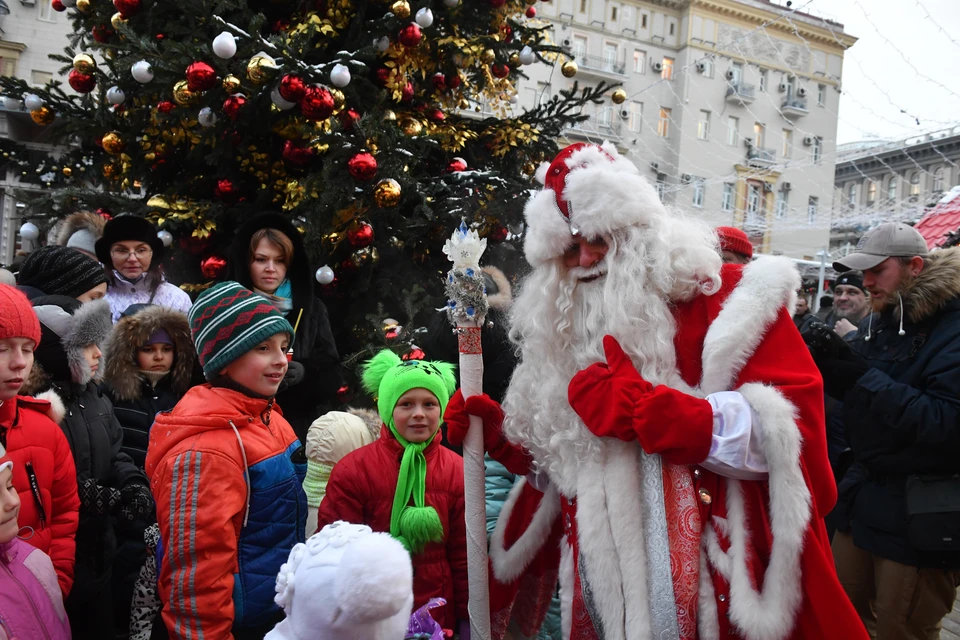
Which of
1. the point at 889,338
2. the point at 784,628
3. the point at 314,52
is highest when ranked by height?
the point at 314,52

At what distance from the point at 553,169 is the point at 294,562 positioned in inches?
60.3

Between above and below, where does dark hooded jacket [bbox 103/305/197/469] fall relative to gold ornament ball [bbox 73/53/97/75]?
below

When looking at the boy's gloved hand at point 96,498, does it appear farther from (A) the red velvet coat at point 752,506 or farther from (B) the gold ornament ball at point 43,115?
(B) the gold ornament ball at point 43,115

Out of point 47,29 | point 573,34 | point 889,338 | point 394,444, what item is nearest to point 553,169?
point 394,444

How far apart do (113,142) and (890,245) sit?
16.3ft

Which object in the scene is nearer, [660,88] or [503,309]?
[503,309]

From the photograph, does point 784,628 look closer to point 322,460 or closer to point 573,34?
point 322,460

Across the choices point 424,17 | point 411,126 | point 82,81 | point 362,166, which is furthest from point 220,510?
point 82,81

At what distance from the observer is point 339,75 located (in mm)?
4137

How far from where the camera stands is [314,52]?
16.3 feet

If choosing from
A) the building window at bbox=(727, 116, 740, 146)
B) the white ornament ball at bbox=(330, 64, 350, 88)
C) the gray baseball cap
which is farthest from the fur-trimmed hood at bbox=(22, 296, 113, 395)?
the building window at bbox=(727, 116, 740, 146)

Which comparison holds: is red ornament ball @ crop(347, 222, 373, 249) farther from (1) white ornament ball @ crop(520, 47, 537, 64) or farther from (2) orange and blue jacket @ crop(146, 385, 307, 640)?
(1) white ornament ball @ crop(520, 47, 537, 64)

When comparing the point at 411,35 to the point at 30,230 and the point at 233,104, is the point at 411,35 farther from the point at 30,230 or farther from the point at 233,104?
the point at 30,230

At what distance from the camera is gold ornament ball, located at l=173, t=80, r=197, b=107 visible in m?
4.16
